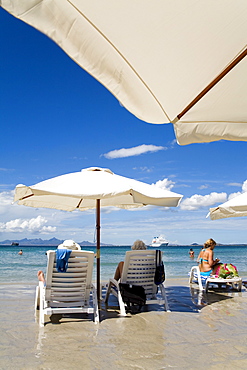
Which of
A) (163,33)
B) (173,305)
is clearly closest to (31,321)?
(173,305)

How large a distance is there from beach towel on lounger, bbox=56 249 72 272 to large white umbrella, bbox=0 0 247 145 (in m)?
3.16

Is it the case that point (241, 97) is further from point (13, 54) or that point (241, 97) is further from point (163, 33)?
point (13, 54)

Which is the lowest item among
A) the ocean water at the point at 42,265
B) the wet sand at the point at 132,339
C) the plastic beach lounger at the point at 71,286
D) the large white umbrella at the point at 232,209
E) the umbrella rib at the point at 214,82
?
the ocean water at the point at 42,265

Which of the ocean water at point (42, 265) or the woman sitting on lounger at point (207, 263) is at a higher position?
the woman sitting on lounger at point (207, 263)

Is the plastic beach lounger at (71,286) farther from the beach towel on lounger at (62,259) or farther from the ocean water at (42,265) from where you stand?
the ocean water at (42,265)

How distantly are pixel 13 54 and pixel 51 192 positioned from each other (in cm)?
786

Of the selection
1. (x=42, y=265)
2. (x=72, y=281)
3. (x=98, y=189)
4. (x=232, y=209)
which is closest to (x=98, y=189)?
(x=98, y=189)

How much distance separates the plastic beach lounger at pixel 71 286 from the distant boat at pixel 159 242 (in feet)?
211

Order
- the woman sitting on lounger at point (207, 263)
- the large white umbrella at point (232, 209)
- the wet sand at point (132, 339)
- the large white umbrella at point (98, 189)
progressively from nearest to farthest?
the wet sand at point (132, 339) < the large white umbrella at point (98, 189) < the large white umbrella at point (232, 209) < the woman sitting on lounger at point (207, 263)

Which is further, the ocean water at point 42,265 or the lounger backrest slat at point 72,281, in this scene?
the ocean water at point 42,265

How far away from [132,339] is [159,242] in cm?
6826

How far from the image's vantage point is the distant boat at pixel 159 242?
69.5 m

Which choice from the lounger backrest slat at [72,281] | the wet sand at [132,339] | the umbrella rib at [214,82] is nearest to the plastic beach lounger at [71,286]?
the lounger backrest slat at [72,281]

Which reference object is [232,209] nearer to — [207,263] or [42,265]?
[207,263]
